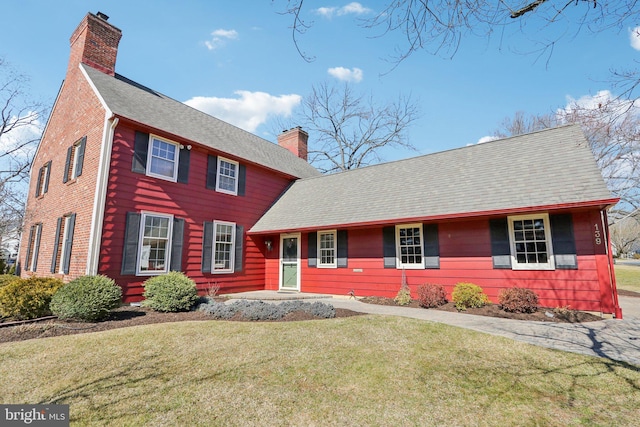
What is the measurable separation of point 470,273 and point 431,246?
51.9 inches

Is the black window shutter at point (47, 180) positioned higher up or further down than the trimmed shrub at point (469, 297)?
higher up

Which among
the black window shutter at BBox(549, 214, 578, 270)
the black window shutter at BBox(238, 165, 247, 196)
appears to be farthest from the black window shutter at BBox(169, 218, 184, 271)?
the black window shutter at BBox(549, 214, 578, 270)

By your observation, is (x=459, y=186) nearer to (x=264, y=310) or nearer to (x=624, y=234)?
(x=264, y=310)

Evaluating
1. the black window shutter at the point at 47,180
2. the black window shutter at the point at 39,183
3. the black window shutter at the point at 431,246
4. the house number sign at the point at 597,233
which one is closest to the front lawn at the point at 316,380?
the black window shutter at the point at 431,246

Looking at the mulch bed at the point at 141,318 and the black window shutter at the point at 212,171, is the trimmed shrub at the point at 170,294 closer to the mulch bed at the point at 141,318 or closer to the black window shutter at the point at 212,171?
the mulch bed at the point at 141,318

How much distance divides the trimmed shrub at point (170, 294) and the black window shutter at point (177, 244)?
160 cm

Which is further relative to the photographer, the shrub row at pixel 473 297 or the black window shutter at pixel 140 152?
the black window shutter at pixel 140 152

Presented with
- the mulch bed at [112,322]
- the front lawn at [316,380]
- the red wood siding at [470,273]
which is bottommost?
the front lawn at [316,380]

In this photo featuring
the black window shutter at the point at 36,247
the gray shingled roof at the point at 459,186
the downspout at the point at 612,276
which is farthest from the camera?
the black window shutter at the point at 36,247

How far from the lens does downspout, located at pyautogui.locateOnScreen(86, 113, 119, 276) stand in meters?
8.23

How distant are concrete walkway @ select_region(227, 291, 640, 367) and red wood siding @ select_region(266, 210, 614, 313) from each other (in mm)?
884

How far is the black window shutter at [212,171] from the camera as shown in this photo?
37.7 feet

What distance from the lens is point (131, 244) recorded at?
354 inches

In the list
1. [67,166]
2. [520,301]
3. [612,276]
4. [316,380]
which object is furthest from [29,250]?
[612,276]
